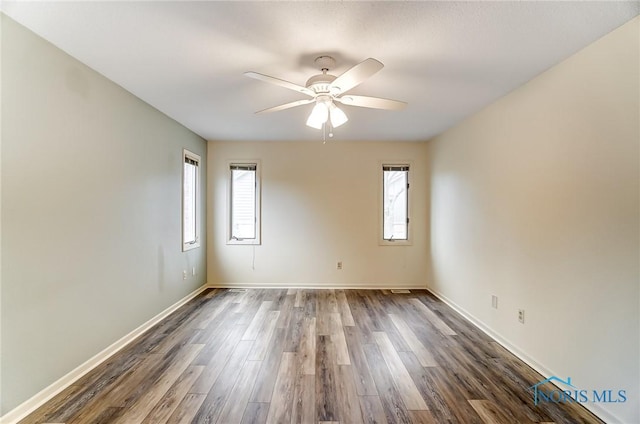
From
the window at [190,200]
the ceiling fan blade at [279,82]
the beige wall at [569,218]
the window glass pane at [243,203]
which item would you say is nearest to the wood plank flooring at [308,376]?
the beige wall at [569,218]

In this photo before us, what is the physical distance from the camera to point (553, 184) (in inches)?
86.6

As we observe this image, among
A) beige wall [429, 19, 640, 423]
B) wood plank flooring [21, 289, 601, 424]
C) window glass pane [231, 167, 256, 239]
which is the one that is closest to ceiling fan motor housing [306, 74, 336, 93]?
beige wall [429, 19, 640, 423]

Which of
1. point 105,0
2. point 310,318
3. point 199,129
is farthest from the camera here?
point 199,129

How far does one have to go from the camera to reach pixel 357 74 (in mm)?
1809

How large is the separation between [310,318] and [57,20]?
3.26m

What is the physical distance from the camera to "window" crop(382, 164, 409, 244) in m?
4.79

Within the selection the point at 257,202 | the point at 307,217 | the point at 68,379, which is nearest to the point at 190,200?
the point at 257,202

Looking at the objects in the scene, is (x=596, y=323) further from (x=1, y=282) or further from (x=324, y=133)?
(x=1, y=282)

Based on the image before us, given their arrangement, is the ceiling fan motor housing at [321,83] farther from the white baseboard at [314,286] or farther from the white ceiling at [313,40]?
the white baseboard at [314,286]

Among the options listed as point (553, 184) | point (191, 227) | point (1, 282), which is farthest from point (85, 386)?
point (553, 184)

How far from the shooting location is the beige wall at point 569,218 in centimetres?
168

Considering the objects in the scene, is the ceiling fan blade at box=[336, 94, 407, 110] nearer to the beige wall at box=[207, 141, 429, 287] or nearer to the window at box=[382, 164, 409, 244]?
the beige wall at box=[207, 141, 429, 287]

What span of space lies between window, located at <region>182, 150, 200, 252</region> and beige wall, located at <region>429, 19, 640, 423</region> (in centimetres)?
368

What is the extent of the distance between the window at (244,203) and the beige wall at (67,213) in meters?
1.59
